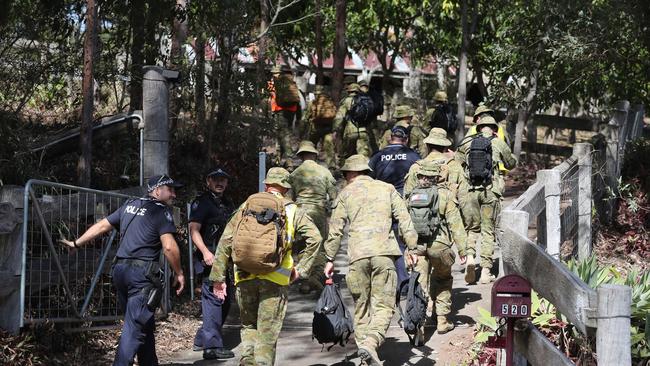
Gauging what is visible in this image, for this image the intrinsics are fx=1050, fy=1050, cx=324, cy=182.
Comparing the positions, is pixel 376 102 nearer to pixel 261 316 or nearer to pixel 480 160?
pixel 480 160

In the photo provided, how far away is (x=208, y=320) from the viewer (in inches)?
382

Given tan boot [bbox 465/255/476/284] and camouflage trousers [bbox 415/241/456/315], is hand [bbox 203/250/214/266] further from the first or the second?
tan boot [bbox 465/255/476/284]

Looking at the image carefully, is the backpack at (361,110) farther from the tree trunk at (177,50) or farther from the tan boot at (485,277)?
the tan boot at (485,277)

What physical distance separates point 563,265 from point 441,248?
164 inches

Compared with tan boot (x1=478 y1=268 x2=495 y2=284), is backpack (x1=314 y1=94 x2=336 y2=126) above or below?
above

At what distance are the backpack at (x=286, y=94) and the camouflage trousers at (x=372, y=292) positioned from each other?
845cm

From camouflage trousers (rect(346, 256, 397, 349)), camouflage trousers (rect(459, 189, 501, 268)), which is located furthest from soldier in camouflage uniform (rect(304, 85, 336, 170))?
camouflage trousers (rect(346, 256, 397, 349))

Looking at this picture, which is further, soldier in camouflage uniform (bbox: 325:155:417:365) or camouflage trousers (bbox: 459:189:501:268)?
camouflage trousers (bbox: 459:189:501:268)

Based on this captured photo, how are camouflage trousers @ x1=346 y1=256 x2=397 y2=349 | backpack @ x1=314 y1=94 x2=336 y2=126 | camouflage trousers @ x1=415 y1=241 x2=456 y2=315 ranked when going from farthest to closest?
backpack @ x1=314 y1=94 x2=336 y2=126
camouflage trousers @ x1=415 y1=241 x2=456 y2=315
camouflage trousers @ x1=346 y1=256 x2=397 y2=349

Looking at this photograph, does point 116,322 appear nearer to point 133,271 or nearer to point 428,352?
point 133,271

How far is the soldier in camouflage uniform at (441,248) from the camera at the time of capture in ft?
33.8

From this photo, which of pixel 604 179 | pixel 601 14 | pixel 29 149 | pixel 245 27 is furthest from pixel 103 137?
pixel 601 14

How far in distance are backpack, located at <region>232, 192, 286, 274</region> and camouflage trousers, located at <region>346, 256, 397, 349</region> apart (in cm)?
112

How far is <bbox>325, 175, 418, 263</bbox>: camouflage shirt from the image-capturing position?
9.03m
